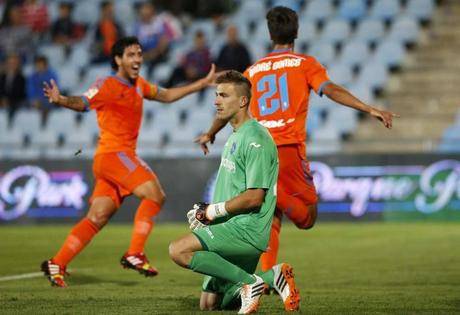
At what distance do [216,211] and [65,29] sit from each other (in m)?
17.3

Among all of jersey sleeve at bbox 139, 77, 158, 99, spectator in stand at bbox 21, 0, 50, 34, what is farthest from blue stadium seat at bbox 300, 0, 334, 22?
jersey sleeve at bbox 139, 77, 158, 99

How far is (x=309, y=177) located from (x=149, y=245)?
6.32 m

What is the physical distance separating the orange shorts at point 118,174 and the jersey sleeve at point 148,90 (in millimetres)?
685

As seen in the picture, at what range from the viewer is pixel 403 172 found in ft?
58.5

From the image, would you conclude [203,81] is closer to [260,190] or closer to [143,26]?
[260,190]

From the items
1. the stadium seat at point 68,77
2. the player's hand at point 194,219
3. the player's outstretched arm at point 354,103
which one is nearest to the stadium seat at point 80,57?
the stadium seat at point 68,77

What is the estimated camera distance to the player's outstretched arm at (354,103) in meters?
7.71

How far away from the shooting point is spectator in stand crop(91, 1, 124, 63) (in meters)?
21.9

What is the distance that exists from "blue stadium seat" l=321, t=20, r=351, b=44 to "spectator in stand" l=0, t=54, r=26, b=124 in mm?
6506

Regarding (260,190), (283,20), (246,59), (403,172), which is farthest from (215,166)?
(260,190)

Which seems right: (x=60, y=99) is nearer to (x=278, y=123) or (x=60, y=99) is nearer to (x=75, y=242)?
(x=75, y=242)

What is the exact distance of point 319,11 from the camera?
2264 cm

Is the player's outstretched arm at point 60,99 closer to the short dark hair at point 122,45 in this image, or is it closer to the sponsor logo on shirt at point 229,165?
the short dark hair at point 122,45

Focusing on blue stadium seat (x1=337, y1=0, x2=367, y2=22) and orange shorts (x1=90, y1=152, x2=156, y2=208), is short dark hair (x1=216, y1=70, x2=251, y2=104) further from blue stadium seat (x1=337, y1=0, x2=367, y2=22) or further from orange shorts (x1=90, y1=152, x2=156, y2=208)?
blue stadium seat (x1=337, y1=0, x2=367, y2=22)
